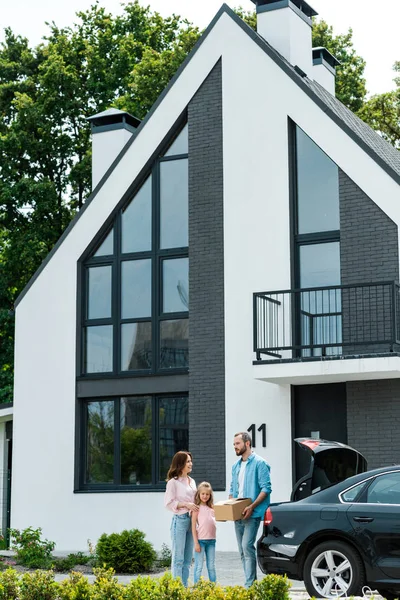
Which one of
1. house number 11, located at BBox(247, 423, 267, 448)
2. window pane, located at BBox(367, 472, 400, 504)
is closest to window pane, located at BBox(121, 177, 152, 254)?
house number 11, located at BBox(247, 423, 267, 448)

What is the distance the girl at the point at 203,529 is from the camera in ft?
38.5

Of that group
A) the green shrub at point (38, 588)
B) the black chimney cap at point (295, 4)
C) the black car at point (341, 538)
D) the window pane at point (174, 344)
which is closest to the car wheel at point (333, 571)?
the black car at point (341, 538)

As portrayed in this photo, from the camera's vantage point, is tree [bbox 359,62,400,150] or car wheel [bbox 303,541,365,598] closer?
car wheel [bbox 303,541,365,598]

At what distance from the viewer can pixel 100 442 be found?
64.4 feet

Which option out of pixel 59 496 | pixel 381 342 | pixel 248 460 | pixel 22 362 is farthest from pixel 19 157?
pixel 248 460

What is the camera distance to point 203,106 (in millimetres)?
19656

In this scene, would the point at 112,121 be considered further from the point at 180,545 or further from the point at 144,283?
the point at 180,545

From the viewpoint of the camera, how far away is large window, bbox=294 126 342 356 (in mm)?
17875

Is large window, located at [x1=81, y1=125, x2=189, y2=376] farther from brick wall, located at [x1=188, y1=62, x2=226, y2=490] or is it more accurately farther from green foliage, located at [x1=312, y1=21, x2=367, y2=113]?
green foliage, located at [x1=312, y1=21, x2=367, y2=113]

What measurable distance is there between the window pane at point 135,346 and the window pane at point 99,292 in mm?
562

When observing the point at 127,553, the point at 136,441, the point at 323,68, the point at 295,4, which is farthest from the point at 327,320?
the point at 323,68

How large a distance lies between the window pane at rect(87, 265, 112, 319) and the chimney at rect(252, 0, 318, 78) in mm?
5636

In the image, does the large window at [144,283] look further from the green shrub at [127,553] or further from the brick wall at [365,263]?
the green shrub at [127,553]

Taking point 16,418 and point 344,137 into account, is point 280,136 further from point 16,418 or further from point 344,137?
point 16,418
